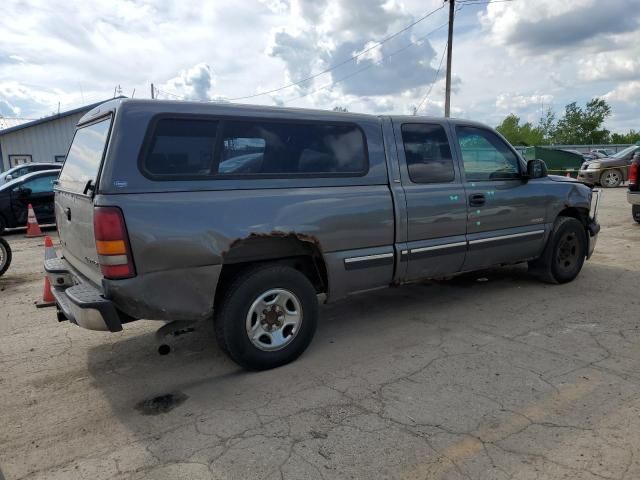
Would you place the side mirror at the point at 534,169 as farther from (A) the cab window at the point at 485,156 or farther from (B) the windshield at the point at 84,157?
(B) the windshield at the point at 84,157

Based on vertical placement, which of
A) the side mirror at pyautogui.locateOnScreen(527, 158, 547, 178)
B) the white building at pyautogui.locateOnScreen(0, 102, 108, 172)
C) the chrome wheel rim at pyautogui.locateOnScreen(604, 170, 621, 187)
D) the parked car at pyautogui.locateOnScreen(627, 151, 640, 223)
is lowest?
the chrome wheel rim at pyautogui.locateOnScreen(604, 170, 621, 187)

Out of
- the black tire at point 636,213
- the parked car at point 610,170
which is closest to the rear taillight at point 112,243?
the black tire at point 636,213

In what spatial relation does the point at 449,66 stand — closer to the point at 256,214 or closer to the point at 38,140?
the point at 256,214

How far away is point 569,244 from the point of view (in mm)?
5957

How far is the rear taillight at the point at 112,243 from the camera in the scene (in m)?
3.01

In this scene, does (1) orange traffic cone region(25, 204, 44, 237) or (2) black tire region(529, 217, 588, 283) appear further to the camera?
(1) orange traffic cone region(25, 204, 44, 237)

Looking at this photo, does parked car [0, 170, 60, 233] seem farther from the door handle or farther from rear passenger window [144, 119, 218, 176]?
the door handle

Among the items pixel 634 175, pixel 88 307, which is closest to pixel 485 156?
pixel 88 307

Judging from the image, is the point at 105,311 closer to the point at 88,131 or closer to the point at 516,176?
the point at 88,131

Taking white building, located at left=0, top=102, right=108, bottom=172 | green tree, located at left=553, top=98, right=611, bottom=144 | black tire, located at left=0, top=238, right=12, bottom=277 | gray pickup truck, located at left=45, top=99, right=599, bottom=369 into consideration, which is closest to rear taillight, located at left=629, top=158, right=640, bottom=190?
gray pickup truck, located at left=45, top=99, right=599, bottom=369

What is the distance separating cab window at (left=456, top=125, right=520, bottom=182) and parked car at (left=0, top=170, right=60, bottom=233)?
10.0 meters

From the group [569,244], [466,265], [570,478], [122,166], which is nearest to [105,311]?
[122,166]

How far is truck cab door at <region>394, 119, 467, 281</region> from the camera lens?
14.5ft

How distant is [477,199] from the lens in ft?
16.1
